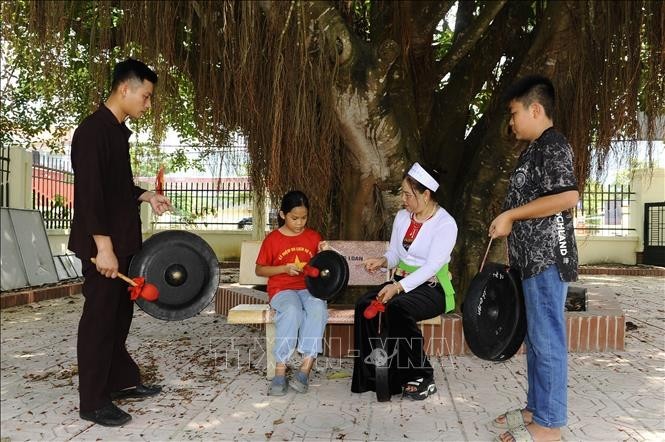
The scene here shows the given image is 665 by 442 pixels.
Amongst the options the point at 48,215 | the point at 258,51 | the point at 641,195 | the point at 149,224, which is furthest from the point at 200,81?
the point at 641,195

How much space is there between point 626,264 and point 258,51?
49.9 ft

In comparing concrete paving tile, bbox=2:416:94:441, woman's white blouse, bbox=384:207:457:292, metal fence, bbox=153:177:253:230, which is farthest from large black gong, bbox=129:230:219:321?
metal fence, bbox=153:177:253:230

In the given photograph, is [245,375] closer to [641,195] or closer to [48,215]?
[48,215]

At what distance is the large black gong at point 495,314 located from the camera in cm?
327

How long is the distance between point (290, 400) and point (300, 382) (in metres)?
0.18

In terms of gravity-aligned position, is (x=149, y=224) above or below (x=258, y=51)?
below

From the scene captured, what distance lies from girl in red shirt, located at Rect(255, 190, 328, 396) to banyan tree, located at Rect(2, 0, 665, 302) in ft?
3.19

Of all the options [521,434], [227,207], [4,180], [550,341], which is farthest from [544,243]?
[227,207]

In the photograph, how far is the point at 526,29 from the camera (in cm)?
705

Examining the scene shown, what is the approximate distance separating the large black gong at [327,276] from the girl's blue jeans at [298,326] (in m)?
0.08

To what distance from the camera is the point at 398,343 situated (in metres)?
4.14

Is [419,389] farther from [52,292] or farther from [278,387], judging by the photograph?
[52,292]

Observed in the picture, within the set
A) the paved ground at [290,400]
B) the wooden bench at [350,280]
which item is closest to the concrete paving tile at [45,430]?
the paved ground at [290,400]

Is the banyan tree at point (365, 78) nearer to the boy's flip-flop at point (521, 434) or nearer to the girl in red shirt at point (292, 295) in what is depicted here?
the girl in red shirt at point (292, 295)
